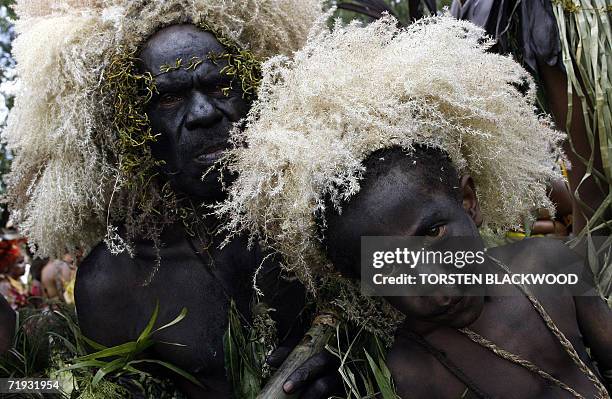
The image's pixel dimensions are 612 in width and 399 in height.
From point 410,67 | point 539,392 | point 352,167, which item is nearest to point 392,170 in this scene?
point 352,167

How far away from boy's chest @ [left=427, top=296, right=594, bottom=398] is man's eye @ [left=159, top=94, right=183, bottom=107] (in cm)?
99

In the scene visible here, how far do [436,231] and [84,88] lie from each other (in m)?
1.20

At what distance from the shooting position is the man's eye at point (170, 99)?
2.10 metres

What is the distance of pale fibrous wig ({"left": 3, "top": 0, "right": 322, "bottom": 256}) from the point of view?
7.11 ft

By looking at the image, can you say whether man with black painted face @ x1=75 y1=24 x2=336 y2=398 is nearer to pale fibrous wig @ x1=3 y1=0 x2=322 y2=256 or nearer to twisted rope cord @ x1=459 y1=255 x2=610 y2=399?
pale fibrous wig @ x1=3 y1=0 x2=322 y2=256

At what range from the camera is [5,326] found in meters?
2.16

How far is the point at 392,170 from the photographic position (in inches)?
62.8

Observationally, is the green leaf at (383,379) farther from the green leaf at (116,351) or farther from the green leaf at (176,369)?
the green leaf at (116,351)

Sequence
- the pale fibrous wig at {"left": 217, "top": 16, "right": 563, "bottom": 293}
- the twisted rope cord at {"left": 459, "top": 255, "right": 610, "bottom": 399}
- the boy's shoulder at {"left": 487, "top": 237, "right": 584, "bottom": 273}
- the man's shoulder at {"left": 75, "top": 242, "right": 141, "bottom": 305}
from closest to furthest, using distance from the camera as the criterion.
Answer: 1. the pale fibrous wig at {"left": 217, "top": 16, "right": 563, "bottom": 293}
2. the twisted rope cord at {"left": 459, "top": 255, "right": 610, "bottom": 399}
3. the boy's shoulder at {"left": 487, "top": 237, "right": 584, "bottom": 273}
4. the man's shoulder at {"left": 75, "top": 242, "right": 141, "bottom": 305}

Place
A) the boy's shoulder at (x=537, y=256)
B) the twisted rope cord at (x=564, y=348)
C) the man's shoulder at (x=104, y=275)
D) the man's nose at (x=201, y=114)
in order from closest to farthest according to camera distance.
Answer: the twisted rope cord at (x=564, y=348) < the boy's shoulder at (x=537, y=256) < the man's nose at (x=201, y=114) < the man's shoulder at (x=104, y=275)

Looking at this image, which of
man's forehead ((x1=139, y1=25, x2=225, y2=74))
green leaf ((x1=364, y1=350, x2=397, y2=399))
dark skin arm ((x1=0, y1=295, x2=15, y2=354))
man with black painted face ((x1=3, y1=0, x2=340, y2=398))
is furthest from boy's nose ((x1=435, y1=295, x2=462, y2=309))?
dark skin arm ((x1=0, y1=295, x2=15, y2=354))

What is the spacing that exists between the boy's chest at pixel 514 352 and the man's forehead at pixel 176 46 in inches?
41.2

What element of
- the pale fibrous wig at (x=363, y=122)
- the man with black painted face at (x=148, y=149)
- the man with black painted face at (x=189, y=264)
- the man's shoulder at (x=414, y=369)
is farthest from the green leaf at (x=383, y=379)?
the man with black painted face at (x=148, y=149)

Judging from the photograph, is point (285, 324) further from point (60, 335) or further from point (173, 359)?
point (60, 335)
